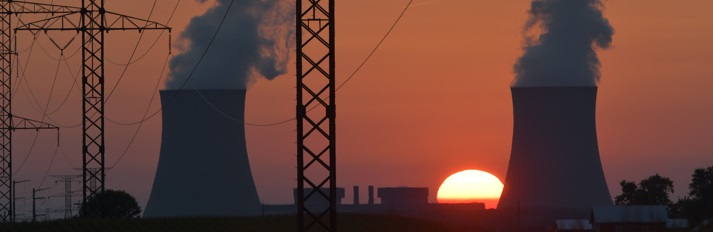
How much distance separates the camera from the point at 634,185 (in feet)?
203

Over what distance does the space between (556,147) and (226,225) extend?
19160 millimetres

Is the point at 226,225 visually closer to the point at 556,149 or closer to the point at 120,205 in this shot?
the point at 120,205

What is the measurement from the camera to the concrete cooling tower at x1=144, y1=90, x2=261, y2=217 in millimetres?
50781

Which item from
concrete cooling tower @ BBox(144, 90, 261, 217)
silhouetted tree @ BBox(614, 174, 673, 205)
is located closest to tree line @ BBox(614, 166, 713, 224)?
silhouetted tree @ BBox(614, 174, 673, 205)

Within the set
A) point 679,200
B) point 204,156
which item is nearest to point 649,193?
point 679,200

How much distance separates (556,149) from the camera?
2002 inches

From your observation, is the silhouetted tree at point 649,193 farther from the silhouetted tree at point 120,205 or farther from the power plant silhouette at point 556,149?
the silhouetted tree at point 120,205

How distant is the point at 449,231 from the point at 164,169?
17.7 m

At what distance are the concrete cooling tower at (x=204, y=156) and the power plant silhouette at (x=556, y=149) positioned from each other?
9.07 meters

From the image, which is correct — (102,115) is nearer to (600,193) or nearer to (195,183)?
(195,183)

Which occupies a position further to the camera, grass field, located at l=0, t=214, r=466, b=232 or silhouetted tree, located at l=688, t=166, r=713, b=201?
silhouetted tree, located at l=688, t=166, r=713, b=201

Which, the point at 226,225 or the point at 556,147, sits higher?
the point at 556,147

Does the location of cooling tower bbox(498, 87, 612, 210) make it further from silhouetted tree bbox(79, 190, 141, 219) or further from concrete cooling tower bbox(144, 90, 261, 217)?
silhouetted tree bbox(79, 190, 141, 219)

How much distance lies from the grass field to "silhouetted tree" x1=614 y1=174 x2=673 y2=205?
2041cm
